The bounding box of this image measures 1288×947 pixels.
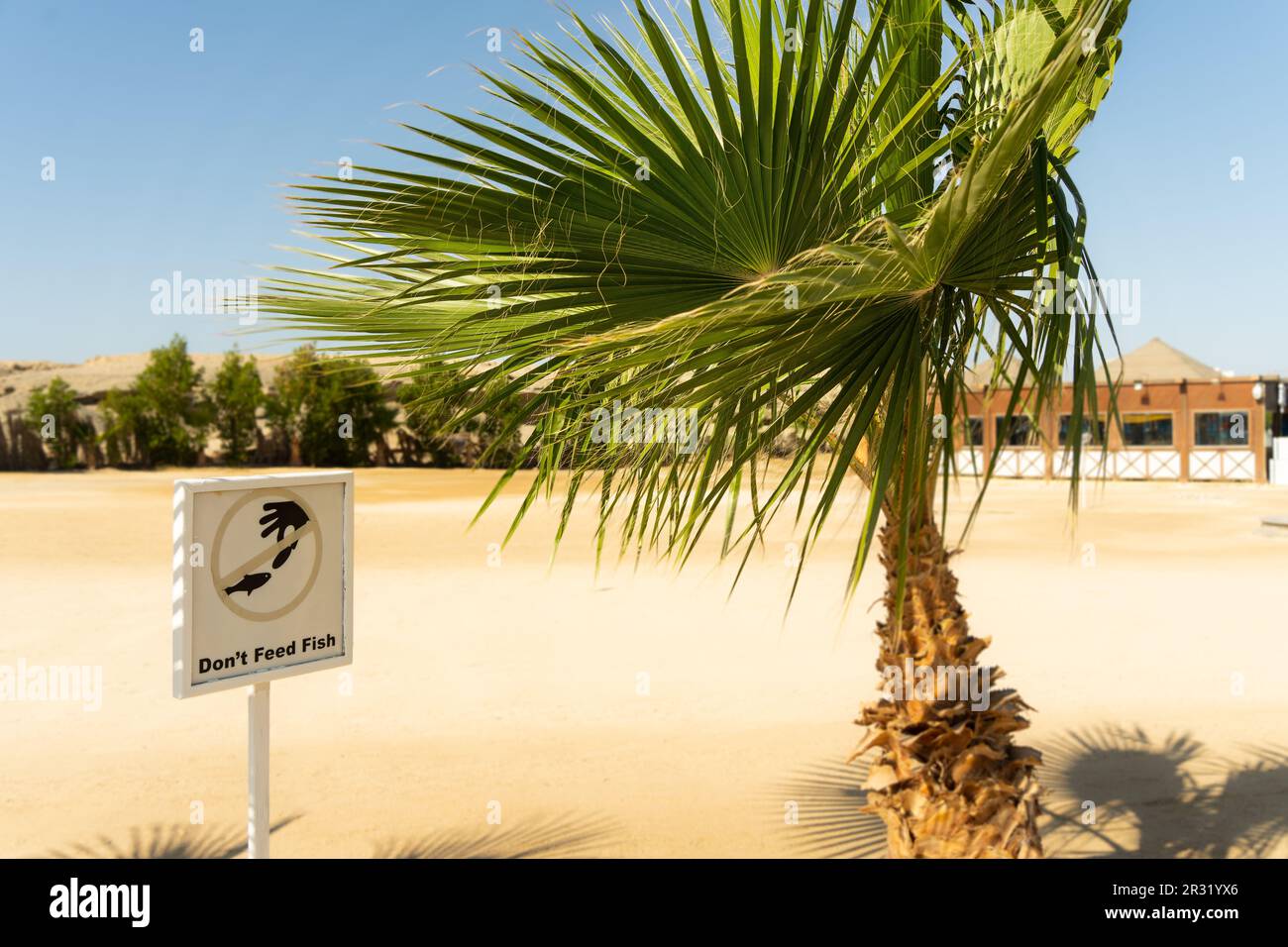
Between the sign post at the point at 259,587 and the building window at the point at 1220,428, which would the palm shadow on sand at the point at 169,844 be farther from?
the building window at the point at 1220,428

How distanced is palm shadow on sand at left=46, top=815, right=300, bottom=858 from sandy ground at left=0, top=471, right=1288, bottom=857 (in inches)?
0.7

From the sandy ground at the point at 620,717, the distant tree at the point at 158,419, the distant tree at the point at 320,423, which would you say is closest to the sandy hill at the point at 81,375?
the distant tree at the point at 158,419

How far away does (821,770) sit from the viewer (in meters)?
5.51

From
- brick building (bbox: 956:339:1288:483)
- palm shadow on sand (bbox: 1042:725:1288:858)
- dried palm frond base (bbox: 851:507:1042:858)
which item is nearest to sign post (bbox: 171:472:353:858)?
dried palm frond base (bbox: 851:507:1042:858)

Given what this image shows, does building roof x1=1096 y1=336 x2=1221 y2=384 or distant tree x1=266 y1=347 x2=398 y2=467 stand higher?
building roof x1=1096 y1=336 x2=1221 y2=384

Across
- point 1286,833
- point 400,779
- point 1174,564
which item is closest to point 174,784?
point 400,779

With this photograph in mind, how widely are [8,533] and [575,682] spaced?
13096 millimetres

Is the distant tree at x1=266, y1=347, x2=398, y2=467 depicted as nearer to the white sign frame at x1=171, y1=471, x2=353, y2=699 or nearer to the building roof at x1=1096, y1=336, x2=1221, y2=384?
the building roof at x1=1096, y1=336, x2=1221, y2=384

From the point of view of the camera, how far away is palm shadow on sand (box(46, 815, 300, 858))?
14.2 feet

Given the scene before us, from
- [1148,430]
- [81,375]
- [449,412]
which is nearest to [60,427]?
[81,375]

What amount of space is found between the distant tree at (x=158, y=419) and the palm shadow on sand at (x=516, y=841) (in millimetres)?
36032

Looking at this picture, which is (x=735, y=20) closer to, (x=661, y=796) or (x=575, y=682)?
(x=661, y=796)

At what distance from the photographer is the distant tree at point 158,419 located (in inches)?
1439

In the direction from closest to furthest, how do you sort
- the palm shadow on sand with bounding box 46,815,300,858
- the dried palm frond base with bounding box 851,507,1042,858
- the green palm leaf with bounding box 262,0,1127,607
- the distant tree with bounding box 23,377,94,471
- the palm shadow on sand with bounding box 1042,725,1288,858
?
the green palm leaf with bounding box 262,0,1127,607
the dried palm frond base with bounding box 851,507,1042,858
the palm shadow on sand with bounding box 46,815,300,858
the palm shadow on sand with bounding box 1042,725,1288,858
the distant tree with bounding box 23,377,94,471
